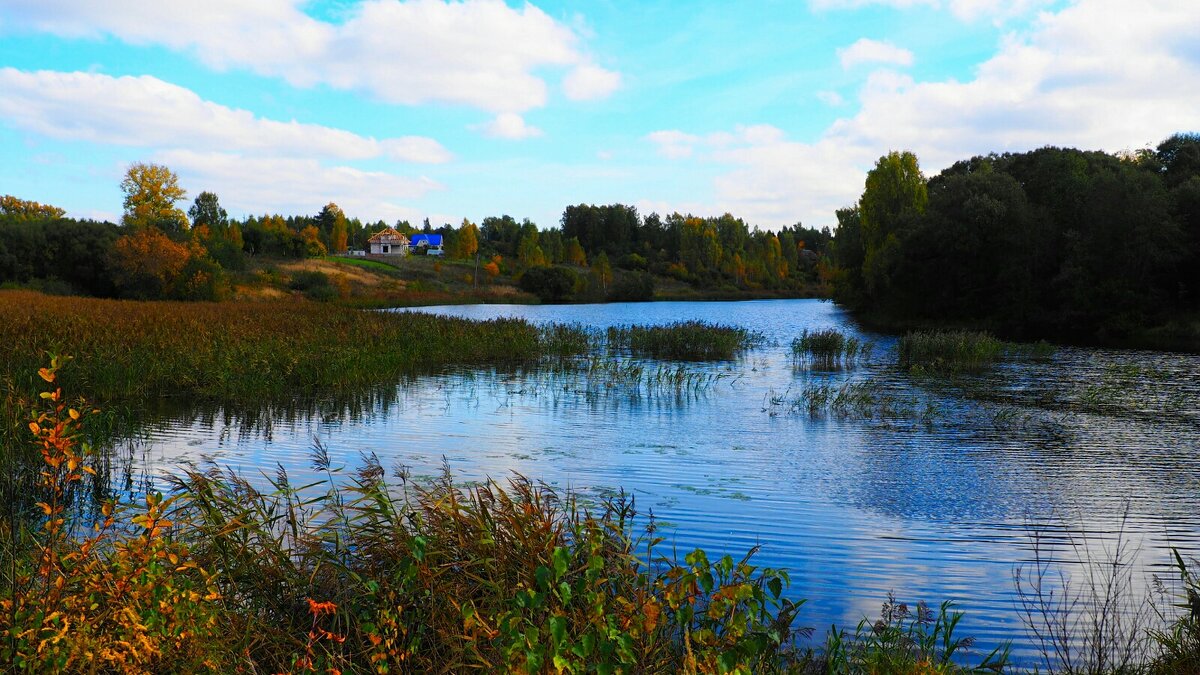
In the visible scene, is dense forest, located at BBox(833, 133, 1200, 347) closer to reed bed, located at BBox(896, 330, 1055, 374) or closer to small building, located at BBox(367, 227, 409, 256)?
reed bed, located at BBox(896, 330, 1055, 374)

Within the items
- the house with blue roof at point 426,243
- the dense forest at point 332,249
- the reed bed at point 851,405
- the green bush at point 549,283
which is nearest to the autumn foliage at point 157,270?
the dense forest at point 332,249

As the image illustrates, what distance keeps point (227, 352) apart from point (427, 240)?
140m

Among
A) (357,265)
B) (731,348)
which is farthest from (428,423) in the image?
(357,265)

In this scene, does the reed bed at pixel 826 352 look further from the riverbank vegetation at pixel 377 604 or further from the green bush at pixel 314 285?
the green bush at pixel 314 285

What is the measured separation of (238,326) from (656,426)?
14.5 m

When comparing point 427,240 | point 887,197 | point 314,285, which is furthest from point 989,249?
point 427,240

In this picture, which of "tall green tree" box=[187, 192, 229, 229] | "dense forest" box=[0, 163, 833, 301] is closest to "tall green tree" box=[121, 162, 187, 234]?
"dense forest" box=[0, 163, 833, 301]

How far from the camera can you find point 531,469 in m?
11.6

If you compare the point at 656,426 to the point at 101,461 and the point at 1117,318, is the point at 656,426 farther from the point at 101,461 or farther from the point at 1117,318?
the point at 1117,318

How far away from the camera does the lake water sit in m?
7.99

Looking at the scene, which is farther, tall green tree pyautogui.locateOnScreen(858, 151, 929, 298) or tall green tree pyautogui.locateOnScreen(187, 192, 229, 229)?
tall green tree pyautogui.locateOnScreen(187, 192, 229, 229)

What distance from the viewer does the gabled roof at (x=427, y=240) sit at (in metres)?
154

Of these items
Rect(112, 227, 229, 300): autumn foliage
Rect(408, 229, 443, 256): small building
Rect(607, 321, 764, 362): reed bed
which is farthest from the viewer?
Rect(408, 229, 443, 256): small building

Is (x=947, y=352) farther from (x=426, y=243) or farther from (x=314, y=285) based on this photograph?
(x=426, y=243)
